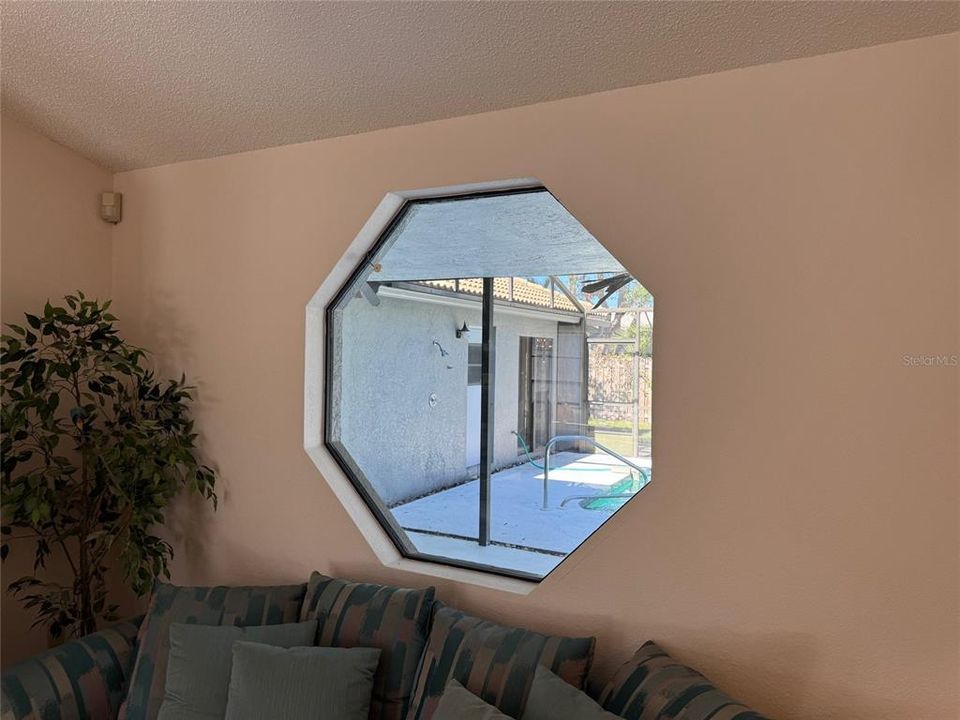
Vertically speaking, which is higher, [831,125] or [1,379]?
[831,125]

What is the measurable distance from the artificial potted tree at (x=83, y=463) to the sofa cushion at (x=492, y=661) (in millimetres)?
1143

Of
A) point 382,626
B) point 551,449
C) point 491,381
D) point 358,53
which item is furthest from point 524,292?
point 382,626

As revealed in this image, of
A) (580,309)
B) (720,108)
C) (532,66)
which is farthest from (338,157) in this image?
(720,108)

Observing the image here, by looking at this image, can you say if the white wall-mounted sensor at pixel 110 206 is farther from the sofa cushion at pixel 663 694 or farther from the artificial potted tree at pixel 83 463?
the sofa cushion at pixel 663 694

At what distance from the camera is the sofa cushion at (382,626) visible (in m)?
1.83

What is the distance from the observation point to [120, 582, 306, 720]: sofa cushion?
193 centimetres

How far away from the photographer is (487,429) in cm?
244

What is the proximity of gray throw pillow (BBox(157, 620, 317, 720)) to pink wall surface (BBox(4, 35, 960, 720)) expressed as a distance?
0.52 m

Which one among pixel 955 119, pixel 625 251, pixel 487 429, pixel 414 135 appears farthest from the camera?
pixel 487 429

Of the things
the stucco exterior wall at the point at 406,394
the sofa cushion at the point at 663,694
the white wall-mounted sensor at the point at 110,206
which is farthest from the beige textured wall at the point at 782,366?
the white wall-mounted sensor at the point at 110,206

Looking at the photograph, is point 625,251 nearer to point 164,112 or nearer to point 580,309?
point 580,309

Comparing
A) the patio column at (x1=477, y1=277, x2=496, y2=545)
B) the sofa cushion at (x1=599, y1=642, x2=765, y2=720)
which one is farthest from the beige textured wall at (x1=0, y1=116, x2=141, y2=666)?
the sofa cushion at (x1=599, y1=642, x2=765, y2=720)

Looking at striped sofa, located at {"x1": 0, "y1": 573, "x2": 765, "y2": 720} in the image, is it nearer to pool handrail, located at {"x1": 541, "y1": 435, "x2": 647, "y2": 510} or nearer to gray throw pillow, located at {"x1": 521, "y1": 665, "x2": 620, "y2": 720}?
gray throw pillow, located at {"x1": 521, "y1": 665, "x2": 620, "y2": 720}

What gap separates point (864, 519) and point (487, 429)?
1261mm
